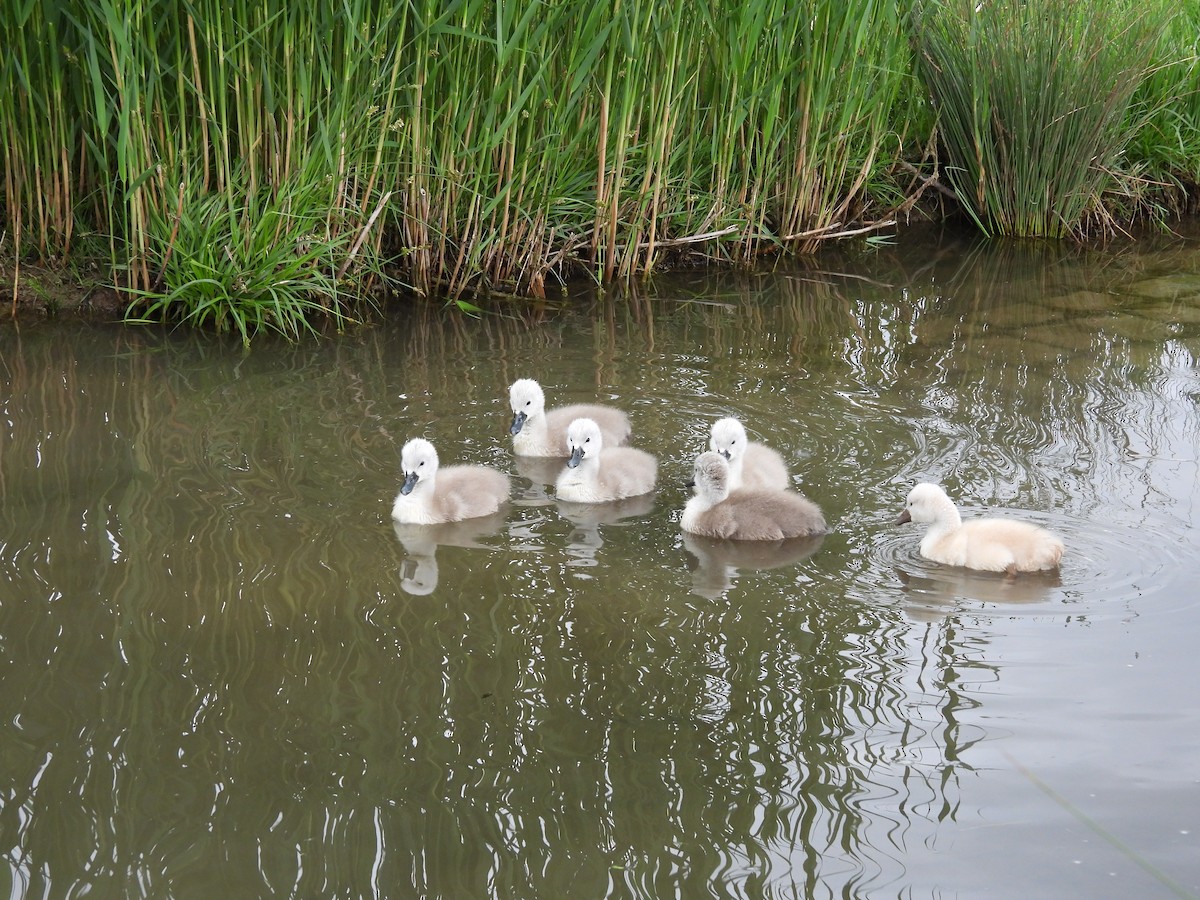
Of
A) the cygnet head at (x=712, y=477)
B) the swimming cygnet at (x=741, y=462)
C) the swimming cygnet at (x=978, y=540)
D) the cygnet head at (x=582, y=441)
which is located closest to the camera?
the swimming cygnet at (x=978, y=540)

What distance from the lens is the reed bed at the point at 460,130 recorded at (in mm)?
6758

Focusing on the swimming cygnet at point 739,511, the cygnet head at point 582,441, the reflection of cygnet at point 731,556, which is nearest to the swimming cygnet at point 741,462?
the swimming cygnet at point 739,511

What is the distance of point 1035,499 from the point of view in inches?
206

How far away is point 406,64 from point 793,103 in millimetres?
2646

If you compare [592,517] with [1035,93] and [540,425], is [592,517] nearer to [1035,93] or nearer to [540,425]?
[540,425]

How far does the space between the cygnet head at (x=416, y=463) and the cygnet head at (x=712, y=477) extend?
3.15 feet

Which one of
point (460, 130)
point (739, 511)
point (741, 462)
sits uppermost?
point (460, 130)

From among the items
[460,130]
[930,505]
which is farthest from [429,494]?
[460,130]

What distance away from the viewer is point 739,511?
499 cm

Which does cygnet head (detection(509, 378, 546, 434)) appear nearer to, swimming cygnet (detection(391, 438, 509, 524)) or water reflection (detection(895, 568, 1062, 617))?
swimming cygnet (detection(391, 438, 509, 524))

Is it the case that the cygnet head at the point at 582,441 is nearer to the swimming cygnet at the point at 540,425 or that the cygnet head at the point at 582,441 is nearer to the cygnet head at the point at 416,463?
the swimming cygnet at the point at 540,425

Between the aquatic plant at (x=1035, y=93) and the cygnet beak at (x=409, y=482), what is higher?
the aquatic plant at (x=1035, y=93)

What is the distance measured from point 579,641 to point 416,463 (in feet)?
4.00

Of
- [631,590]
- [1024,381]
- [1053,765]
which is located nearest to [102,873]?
[631,590]
